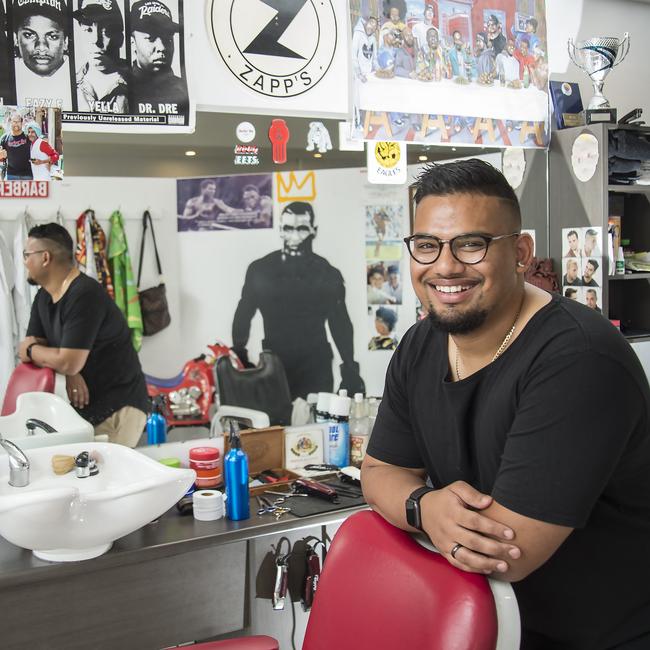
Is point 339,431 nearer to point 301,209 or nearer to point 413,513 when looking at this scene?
point 301,209

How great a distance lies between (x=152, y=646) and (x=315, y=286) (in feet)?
4.36

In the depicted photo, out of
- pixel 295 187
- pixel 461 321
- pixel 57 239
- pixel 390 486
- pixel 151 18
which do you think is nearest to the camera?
pixel 461 321

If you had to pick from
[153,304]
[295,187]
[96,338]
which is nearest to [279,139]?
[295,187]

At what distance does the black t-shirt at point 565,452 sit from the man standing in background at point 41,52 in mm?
1561

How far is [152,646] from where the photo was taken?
2092 mm

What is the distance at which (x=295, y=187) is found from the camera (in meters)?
2.67

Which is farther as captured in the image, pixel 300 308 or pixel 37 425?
pixel 300 308

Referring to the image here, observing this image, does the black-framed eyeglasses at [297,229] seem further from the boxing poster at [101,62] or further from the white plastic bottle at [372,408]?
the white plastic bottle at [372,408]

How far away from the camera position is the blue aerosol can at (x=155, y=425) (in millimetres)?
2504

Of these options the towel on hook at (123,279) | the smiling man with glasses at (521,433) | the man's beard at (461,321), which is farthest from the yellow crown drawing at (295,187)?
the man's beard at (461,321)

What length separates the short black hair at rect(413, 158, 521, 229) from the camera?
56.3 inches

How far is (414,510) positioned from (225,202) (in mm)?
1483

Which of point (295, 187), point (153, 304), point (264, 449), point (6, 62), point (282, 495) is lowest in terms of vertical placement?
point (282, 495)

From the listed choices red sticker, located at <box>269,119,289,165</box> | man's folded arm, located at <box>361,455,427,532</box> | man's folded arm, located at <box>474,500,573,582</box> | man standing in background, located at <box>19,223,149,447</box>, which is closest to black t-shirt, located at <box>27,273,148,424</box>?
man standing in background, located at <box>19,223,149,447</box>
